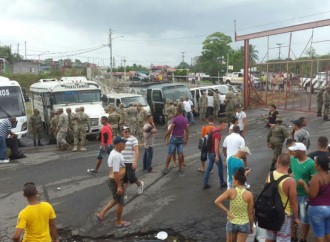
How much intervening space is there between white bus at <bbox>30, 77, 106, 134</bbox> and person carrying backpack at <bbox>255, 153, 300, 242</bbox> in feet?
41.6

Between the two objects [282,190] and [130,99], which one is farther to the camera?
[130,99]

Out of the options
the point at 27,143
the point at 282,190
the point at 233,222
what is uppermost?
the point at 282,190

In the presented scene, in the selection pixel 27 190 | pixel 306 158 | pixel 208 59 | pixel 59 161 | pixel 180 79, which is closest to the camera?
pixel 27 190

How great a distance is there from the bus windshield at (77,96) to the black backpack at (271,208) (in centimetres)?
1396

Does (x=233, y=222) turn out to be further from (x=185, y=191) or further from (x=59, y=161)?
(x=59, y=161)

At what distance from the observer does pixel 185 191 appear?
349 inches

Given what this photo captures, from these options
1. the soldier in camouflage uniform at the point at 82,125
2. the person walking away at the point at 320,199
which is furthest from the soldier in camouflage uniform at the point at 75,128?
the person walking away at the point at 320,199

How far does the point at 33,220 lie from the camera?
15.5ft

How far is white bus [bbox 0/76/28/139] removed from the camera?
49.5 ft

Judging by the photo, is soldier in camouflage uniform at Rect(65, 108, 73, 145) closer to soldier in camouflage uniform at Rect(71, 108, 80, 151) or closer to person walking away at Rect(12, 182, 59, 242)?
soldier in camouflage uniform at Rect(71, 108, 80, 151)

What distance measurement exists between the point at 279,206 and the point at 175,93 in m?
16.9

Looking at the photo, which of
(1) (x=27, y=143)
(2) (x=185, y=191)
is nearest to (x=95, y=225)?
(2) (x=185, y=191)

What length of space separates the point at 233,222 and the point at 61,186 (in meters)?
5.90

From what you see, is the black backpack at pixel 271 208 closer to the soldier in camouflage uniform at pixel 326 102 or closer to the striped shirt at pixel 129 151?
the striped shirt at pixel 129 151
